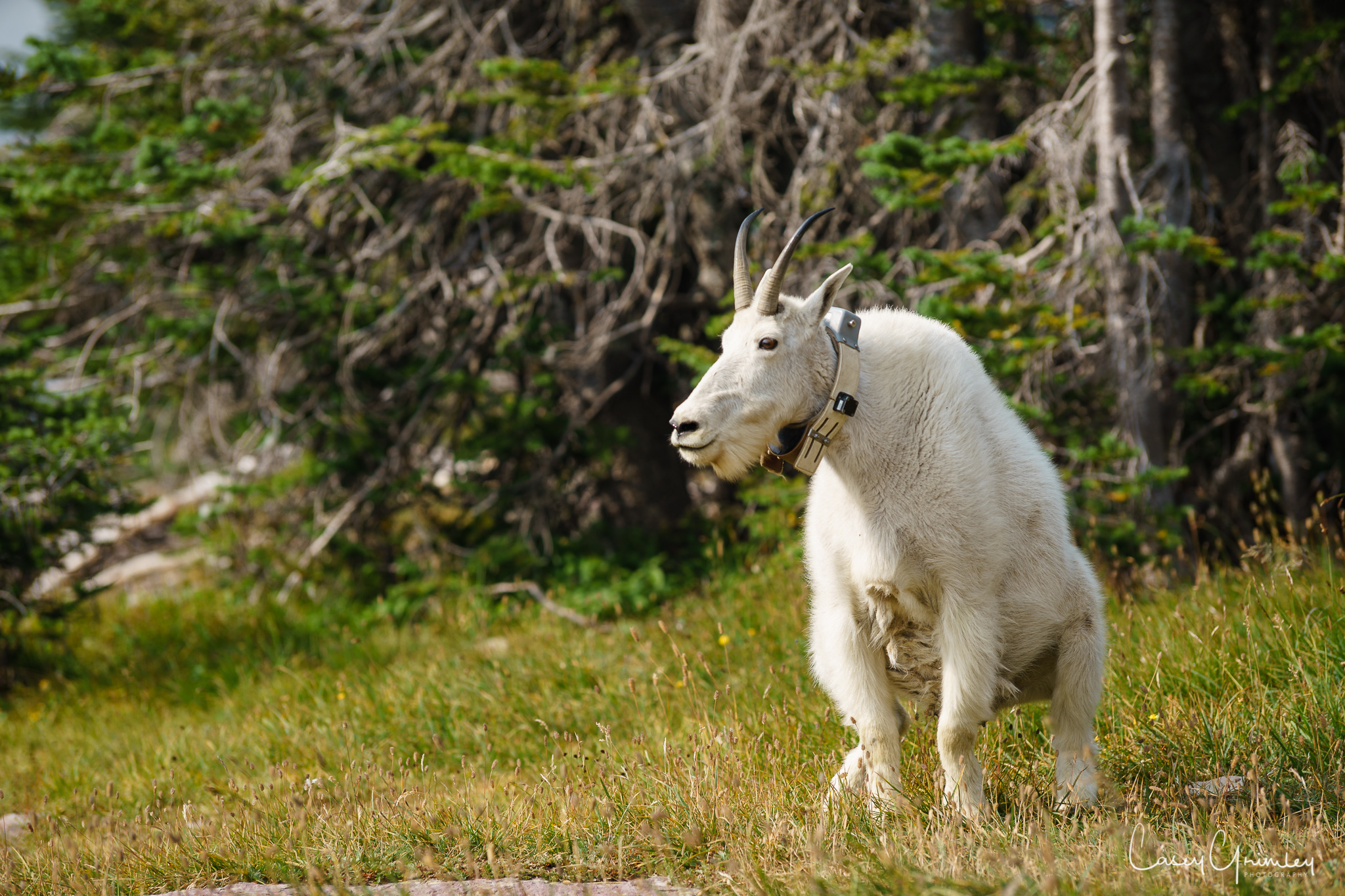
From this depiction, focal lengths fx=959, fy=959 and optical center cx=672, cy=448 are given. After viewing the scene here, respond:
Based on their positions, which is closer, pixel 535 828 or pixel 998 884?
pixel 998 884

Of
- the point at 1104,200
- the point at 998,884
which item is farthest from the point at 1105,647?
the point at 1104,200

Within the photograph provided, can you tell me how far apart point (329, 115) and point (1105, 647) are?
8.21m

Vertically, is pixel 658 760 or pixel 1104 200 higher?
pixel 1104 200

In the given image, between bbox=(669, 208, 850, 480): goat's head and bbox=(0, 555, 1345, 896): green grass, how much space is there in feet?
4.24

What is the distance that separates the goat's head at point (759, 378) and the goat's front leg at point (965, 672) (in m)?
0.85

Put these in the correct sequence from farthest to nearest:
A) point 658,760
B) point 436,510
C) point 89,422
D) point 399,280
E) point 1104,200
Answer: point 436,510, point 399,280, point 89,422, point 1104,200, point 658,760

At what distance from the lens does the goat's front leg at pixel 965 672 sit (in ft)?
10.6

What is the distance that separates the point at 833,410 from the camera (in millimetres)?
3348

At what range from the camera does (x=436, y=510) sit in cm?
1079

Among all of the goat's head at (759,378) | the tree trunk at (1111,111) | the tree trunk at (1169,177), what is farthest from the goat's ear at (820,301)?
the tree trunk at (1169,177)

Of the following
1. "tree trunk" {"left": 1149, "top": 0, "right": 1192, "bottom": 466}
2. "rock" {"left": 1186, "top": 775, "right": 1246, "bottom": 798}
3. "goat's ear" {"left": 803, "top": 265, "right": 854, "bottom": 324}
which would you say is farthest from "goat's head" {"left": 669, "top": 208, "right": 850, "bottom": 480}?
"tree trunk" {"left": 1149, "top": 0, "right": 1192, "bottom": 466}

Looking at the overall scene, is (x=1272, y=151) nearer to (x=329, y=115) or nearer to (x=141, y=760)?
(x=329, y=115)

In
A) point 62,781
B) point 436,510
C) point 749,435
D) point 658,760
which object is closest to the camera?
point 749,435

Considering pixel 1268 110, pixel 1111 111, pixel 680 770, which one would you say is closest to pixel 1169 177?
pixel 1111 111
